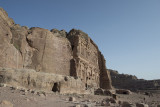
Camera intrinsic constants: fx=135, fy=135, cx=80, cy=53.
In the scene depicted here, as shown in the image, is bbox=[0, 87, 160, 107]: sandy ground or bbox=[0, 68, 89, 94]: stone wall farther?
bbox=[0, 68, 89, 94]: stone wall

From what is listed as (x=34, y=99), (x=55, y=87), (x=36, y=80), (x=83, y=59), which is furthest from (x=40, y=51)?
(x=34, y=99)

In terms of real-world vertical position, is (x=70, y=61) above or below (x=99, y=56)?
below

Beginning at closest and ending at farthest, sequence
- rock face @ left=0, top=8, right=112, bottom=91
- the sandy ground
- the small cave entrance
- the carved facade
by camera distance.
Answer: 1. the sandy ground
2. the small cave entrance
3. rock face @ left=0, top=8, right=112, bottom=91
4. the carved facade

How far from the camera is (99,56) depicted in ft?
120

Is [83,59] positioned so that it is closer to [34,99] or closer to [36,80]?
[36,80]

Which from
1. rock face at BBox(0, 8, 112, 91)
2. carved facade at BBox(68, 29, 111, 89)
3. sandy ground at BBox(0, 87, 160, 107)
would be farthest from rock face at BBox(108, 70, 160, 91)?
sandy ground at BBox(0, 87, 160, 107)

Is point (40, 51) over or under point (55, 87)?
over

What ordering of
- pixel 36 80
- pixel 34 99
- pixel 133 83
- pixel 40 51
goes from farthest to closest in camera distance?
pixel 133 83
pixel 40 51
pixel 36 80
pixel 34 99

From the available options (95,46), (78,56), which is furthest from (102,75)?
(78,56)

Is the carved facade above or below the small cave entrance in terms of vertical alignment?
above

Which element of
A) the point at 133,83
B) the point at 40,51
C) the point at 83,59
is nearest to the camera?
the point at 40,51

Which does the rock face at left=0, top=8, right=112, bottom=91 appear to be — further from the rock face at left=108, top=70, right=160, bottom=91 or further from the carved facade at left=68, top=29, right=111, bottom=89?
the rock face at left=108, top=70, right=160, bottom=91

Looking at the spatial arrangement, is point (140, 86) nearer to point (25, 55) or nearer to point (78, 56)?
point (78, 56)

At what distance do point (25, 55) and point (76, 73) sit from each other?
28.9 feet
